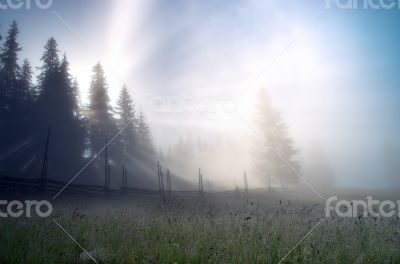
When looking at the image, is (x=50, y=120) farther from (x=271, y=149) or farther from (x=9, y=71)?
(x=271, y=149)

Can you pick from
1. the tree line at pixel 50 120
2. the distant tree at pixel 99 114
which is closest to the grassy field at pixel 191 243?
the tree line at pixel 50 120

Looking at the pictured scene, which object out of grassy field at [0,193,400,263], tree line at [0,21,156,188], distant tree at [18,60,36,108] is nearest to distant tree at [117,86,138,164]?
tree line at [0,21,156,188]

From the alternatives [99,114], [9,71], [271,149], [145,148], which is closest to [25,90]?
[9,71]

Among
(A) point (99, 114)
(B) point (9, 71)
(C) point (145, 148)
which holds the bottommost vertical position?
(C) point (145, 148)

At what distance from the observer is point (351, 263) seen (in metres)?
5.30

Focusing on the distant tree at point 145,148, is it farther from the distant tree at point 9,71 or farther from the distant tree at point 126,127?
the distant tree at point 9,71

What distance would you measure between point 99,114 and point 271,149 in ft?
74.6

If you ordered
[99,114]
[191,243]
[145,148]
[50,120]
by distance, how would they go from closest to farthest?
[191,243], [50,120], [99,114], [145,148]

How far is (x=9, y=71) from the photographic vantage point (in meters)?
34.5

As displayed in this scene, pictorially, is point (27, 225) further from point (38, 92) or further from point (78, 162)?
point (38, 92)

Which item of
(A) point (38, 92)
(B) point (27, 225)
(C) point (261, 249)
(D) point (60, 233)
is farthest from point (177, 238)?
(A) point (38, 92)

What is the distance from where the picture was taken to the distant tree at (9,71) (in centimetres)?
3241

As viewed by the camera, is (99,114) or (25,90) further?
(99,114)

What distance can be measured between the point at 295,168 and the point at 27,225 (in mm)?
36828
